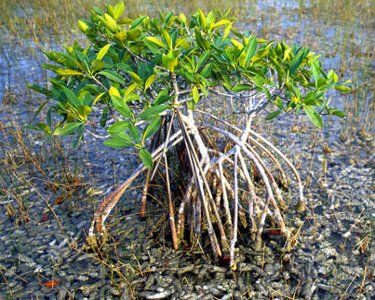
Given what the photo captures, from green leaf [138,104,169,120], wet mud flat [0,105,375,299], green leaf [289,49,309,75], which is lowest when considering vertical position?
wet mud flat [0,105,375,299]

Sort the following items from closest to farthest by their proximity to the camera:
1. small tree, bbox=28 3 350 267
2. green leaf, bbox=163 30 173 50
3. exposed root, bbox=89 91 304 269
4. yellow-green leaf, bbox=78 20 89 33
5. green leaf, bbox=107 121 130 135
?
green leaf, bbox=107 121 130 135, small tree, bbox=28 3 350 267, green leaf, bbox=163 30 173 50, yellow-green leaf, bbox=78 20 89 33, exposed root, bbox=89 91 304 269

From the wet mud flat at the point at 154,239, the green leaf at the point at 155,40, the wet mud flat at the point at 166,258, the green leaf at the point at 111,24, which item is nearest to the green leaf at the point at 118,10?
the green leaf at the point at 111,24

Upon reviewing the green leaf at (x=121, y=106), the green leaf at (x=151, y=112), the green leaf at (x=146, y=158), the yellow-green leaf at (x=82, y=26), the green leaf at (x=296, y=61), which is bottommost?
the green leaf at (x=146, y=158)

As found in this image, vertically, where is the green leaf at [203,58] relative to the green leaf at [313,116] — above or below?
above

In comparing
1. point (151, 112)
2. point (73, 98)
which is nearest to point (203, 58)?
point (151, 112)

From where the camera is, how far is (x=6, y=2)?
7.41 metres

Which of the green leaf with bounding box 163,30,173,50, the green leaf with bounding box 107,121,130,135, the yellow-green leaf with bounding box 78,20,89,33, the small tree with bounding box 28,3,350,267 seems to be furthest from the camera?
the yellow-green leaf with bounding box 78,20,89,33

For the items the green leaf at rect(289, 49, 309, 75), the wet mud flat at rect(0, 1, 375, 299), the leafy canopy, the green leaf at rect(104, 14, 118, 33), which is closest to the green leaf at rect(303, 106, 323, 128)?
the leafy canopy

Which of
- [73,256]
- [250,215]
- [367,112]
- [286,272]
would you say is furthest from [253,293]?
[367,112]

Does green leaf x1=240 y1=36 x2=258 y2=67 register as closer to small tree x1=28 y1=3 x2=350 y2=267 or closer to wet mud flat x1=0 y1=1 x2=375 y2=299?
small tree x1=28 y1=3 x2=350 y2=267

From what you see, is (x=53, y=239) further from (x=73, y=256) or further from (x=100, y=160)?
(x=100, y=160)

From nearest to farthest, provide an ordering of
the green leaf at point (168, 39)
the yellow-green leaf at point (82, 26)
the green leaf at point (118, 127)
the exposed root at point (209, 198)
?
the green leaf at point (118, 127), the green leaf at point (168, 39), the yellow-green leaf at point (82, 26), the exposed root at point (209, 198)

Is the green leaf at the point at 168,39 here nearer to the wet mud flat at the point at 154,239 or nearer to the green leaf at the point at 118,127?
the green leaf at the point at 118,127

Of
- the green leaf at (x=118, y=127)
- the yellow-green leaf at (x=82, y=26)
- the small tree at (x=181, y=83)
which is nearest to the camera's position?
the green leaf at (x=118, y=127)
